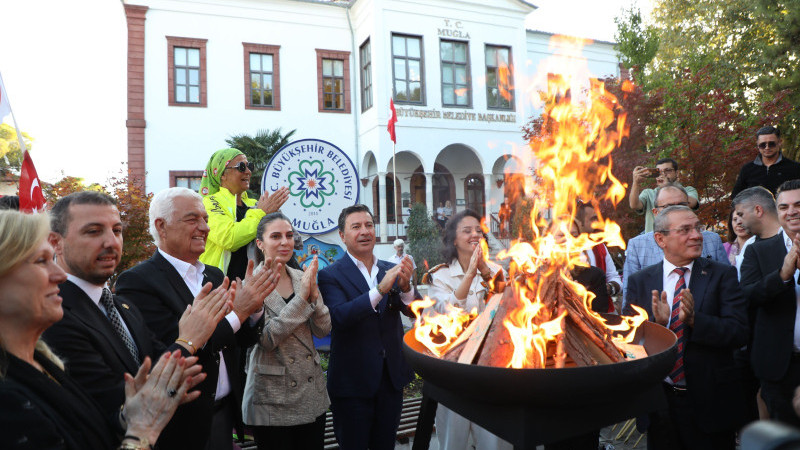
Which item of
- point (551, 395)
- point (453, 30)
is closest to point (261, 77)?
point (453, 30)

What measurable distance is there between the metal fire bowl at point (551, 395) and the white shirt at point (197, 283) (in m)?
1.12

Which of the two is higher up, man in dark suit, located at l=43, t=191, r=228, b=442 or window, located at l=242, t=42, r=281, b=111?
window, located at l=242, t=42, r=281, b=111

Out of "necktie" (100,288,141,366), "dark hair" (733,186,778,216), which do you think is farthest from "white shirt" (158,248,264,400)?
"dark hair" (733,186,778,216)

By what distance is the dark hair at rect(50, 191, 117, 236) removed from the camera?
2217 mm

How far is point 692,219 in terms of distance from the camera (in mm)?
3336

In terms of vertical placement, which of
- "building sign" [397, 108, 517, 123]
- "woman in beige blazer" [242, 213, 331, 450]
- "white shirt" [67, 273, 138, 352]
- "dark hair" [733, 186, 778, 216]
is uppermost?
"building sign" [397, 108, 517, 123]

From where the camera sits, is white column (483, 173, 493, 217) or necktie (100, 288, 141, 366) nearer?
necktie (100, 288, 141, 366)

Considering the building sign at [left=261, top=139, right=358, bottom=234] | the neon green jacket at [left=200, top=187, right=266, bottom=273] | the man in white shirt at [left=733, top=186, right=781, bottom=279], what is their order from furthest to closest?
the building sign at [left=261, top=139, right=358, bottom=234], the man in white shirt at [left=733, top=186, right=781, bottom=279], the neon green jacket at [left=200, top=187, right=266, bottom=273]

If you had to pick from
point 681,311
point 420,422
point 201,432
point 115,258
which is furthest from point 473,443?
point 115,258

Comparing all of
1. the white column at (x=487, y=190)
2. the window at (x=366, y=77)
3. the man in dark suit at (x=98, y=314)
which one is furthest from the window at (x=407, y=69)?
the man in dark suit at (x=98, y=314)

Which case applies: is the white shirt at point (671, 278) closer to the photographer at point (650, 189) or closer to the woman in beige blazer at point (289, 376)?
the photographer at point (650, 189)

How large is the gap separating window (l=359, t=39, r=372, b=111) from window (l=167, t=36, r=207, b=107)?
211 inches

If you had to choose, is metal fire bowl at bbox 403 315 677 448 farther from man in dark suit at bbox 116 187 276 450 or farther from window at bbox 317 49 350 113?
window at bbox 317 49 350 113

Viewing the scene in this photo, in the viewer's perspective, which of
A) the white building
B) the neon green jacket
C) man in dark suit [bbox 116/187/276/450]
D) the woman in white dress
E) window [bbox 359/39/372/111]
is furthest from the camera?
window [bbox 359/39/372/111]
